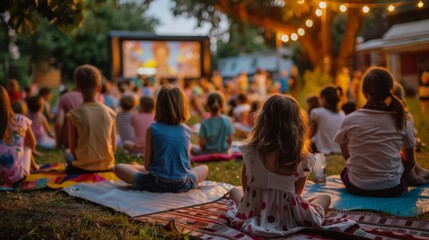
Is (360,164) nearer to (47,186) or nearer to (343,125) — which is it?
(343,125)

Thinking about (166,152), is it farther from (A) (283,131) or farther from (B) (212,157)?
(B) (212,157)

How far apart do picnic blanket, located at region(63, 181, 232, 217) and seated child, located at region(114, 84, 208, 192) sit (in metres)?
0.11

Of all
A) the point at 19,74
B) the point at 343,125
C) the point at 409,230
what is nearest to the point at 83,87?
the point at 343,125

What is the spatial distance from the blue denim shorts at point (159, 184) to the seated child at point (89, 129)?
926 millimetres

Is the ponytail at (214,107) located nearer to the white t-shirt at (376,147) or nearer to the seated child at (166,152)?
the seated child at (166,152)

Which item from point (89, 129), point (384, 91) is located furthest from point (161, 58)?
point (384, 91)

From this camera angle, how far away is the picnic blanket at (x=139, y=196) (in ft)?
13.4

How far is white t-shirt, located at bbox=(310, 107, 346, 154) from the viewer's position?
23.0 ft

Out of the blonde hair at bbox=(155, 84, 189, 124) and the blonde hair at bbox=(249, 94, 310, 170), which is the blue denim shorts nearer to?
the blonde hair at bbox=(155, 84, 189, 124)

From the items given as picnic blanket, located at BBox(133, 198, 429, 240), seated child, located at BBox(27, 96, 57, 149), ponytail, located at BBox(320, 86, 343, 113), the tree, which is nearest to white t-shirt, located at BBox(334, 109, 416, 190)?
picnic blanket, located at BBox(133, 198, 429, 240)

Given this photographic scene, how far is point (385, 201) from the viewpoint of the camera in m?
4.16

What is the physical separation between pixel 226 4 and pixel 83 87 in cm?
1040

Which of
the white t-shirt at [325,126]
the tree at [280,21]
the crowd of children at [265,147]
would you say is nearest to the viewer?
the crowd of children at [265,147]

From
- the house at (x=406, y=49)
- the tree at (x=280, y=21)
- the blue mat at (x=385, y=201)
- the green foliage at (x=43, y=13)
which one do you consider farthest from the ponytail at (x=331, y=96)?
the tree at (x=280, y=21)
